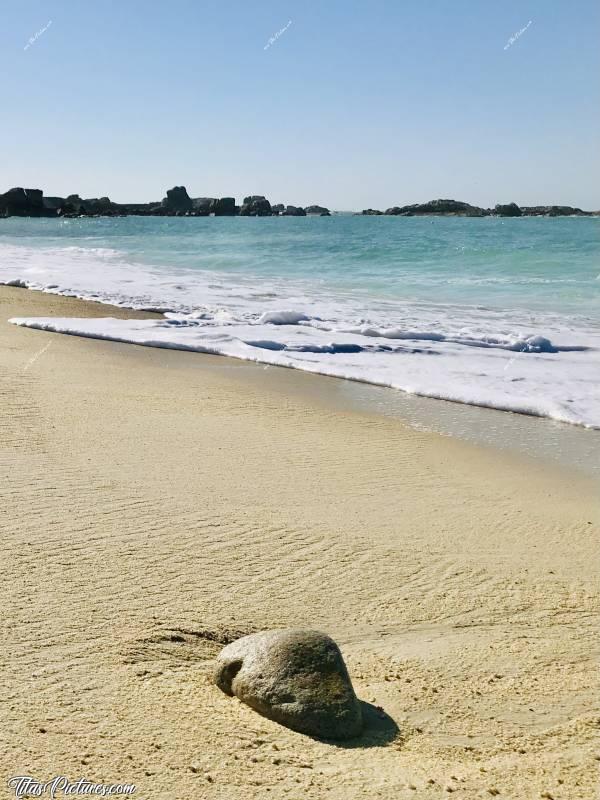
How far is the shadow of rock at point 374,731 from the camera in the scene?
3074 mm

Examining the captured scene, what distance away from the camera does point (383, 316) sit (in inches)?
629

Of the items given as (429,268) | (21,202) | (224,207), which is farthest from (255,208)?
(429,268)

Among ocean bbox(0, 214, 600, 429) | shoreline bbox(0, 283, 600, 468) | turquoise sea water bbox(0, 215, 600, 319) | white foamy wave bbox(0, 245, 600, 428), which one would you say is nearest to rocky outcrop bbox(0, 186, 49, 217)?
turquoise sea water bbox(0, 215, 600, 319)

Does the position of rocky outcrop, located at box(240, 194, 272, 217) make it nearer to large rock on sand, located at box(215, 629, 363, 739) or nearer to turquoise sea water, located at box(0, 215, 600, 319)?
turquoise sea water, located at box(0, 215, 600, 319)

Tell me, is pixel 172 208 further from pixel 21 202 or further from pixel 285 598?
pixel 285 598

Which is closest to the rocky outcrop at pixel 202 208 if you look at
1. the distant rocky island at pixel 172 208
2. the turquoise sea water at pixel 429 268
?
the distant rocky island at pixel 172 208

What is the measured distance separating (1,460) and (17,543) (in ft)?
4.89

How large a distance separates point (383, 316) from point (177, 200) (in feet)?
437

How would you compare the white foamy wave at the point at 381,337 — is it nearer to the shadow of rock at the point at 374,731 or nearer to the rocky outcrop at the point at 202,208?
the shadow of rock at the point at 374,731

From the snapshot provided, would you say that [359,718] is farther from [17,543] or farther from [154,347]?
[154,347]

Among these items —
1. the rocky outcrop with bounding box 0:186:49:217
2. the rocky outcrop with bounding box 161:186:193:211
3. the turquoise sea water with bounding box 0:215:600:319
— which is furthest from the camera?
the rocky outcrop with bounding box 161:186:193:211

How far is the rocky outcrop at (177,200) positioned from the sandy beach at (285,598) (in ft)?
461

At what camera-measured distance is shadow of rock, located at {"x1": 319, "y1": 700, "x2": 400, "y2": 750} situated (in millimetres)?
3074

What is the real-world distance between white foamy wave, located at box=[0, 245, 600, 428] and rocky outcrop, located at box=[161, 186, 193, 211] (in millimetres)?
126480
